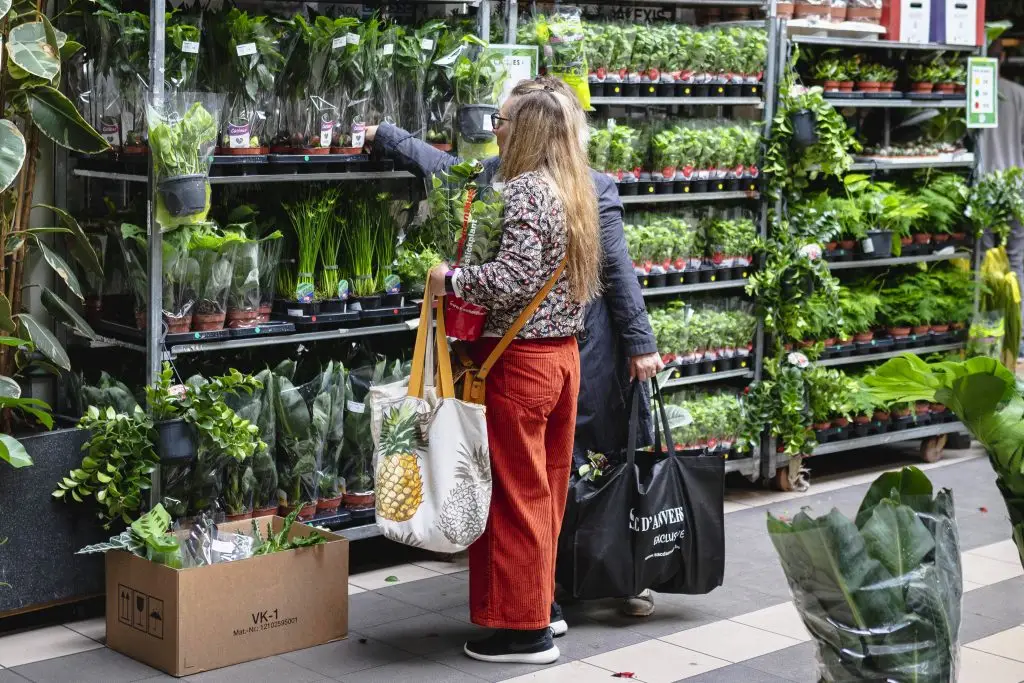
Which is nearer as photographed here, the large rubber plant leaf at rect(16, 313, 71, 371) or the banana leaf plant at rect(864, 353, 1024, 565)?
the banana leaf plant at rect(864, 353, 1024, 565)

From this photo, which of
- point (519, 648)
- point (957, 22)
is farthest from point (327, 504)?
point (957, 22)

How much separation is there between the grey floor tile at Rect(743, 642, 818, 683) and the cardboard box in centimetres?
137

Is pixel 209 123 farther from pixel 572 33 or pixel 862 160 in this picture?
pixel 862 160

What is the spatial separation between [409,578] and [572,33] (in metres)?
2.31

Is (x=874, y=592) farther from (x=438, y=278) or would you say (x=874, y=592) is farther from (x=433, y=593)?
(x=433, y=593)

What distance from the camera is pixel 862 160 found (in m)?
7.00

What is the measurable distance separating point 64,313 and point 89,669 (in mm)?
1192

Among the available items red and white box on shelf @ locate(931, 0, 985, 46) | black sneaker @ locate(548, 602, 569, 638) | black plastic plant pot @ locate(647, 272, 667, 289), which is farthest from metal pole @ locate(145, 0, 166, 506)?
red and white box on shelf @ locate(931, 0, 985, 46)

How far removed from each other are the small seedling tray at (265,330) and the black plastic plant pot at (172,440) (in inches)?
18.6

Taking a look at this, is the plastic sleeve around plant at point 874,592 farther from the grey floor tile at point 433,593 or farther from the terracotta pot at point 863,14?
the terracotta pot at point 863,14

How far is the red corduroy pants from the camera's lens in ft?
13.3

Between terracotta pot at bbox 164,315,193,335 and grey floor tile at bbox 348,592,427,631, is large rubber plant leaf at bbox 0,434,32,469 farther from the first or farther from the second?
grey floor tile at bbox 348,592,427,631

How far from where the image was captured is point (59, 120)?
13.8 feet

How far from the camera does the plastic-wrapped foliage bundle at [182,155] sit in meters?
4.30
